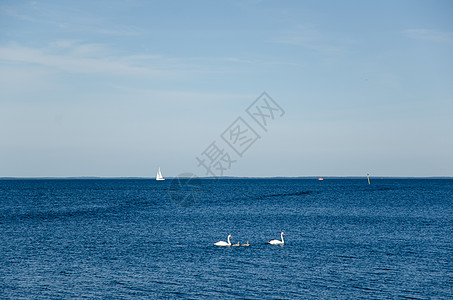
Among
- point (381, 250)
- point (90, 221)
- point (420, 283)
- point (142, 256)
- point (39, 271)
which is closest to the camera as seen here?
point (420, 283)

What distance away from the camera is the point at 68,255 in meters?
50.9

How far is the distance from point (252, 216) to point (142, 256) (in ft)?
167

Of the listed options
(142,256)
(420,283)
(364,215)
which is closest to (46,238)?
(142,256)

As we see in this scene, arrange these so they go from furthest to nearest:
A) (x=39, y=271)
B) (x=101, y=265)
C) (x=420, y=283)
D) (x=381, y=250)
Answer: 1. (x=381, y=250)
2. (x=101, y=265)
3. (x=39, y=271)
4. (x=420, y=283)

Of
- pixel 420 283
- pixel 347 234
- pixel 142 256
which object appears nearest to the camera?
pixel 420 283

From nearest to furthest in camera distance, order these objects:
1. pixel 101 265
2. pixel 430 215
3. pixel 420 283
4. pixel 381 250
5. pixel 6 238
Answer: pixel 420 283 → pixel 101 265 → pixel 381 250 → pixel 6 238 → pixel 430 215

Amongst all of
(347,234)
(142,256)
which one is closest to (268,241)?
(347,234)

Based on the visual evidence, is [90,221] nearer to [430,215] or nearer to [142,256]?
[142,256]

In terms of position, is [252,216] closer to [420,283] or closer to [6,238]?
[6,238]

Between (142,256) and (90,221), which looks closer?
(142,256)

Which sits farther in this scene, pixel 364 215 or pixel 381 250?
pixel 364 215

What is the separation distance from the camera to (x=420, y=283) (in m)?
39.4

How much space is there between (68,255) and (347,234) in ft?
131

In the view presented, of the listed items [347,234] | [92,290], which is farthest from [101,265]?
[347,234]
